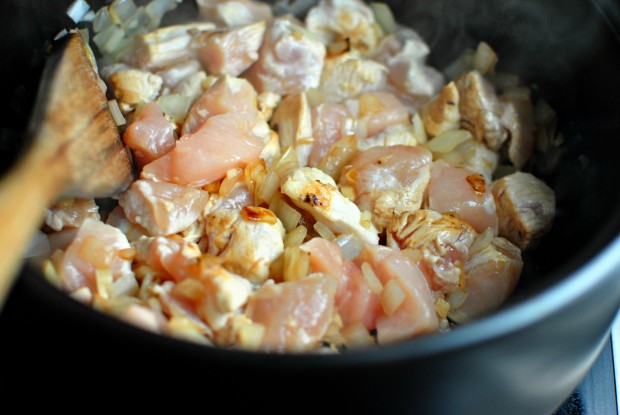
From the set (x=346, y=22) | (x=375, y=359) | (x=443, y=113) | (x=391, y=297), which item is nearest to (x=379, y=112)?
(x=443, y=113)

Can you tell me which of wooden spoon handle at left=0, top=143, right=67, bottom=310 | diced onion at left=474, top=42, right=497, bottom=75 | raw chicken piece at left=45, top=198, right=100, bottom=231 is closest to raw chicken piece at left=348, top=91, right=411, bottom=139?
diced onion at left=474, top=42, right=497, bottom=75

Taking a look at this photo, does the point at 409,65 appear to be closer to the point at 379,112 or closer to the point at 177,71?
the point at 379,112

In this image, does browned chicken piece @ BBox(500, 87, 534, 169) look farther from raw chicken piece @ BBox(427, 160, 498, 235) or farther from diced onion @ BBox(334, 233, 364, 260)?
diced onion @ BBox(334, 233, 364, 260)

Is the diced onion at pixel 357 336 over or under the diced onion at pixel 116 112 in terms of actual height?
under

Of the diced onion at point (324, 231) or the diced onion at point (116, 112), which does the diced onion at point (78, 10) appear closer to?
the diced onion at point (116, 112)

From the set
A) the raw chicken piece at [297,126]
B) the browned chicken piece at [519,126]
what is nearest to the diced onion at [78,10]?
the raw chicken piece at [297,126]

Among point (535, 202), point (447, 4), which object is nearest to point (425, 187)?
Answer: point (535, 202)
